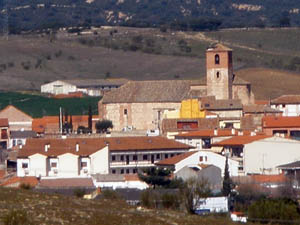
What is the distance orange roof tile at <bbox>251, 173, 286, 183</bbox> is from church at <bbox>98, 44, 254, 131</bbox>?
23513mm

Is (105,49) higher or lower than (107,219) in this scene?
higher

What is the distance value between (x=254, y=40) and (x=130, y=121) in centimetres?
4836

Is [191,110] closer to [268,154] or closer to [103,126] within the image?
[103,126]

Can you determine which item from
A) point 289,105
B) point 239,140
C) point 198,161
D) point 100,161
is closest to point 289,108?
point 289,105

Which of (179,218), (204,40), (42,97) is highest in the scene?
(204,40)

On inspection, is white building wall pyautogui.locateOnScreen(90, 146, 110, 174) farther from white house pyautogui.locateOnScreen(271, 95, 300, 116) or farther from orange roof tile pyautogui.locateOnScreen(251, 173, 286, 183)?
white house pyautogui.locateOnScreen(271, 95, 300, 116)

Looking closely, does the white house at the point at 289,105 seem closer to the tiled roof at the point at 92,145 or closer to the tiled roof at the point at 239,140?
the tiled roof at the point at 239,140

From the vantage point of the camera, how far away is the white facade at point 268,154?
4903cm

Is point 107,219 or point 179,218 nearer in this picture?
point 107,219

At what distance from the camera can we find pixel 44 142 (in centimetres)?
5025

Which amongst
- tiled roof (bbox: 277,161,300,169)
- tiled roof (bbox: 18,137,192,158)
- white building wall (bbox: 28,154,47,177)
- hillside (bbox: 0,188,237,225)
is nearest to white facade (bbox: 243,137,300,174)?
tiled roof (bbox: 277,161,300,169)

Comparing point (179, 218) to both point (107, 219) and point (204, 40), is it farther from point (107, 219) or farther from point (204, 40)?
point (204, 40)

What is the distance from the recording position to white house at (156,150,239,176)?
46531 millimetres

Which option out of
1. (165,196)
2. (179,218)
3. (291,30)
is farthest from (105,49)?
(179,218)
